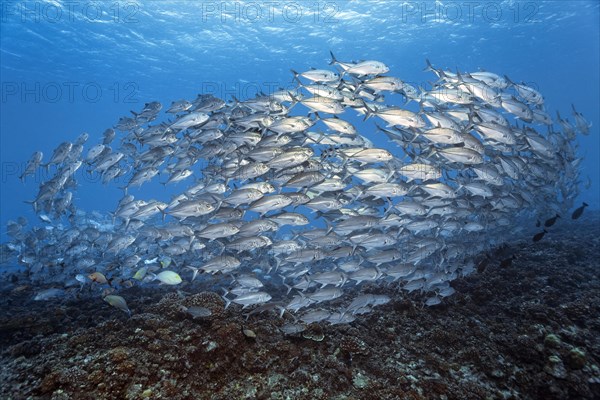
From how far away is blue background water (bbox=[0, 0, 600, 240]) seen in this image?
29.6 metres

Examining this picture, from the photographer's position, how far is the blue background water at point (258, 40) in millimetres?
29641

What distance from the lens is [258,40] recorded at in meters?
36.0

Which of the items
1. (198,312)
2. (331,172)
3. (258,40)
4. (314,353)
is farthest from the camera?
(258,40)

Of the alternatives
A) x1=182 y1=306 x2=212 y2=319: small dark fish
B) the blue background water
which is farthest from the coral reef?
the blue background water

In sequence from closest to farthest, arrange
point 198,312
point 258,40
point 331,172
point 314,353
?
point 314,353
point 198,312
point 331,172
point 258,40

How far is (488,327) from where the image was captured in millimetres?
6859

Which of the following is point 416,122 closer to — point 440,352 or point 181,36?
point 440,352

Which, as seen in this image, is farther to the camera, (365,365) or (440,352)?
(440,352)

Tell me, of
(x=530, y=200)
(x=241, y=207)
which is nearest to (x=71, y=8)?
(x=241, y=207)

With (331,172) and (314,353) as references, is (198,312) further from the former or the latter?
(331,172)

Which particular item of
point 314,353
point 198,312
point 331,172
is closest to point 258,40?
point 331,172

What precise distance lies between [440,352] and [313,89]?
597 centimetres

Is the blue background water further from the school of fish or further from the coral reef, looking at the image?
the coral reef

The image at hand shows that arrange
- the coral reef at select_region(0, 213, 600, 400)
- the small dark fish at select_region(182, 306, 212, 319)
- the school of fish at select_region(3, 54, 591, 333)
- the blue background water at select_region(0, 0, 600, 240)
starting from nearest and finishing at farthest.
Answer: the coral reef at select_region(0, 213, 600, 400) < the small dark fish at select_region(182, 306, 212, 319) < the school of fish at select_region(3, 54, 591, 333) < the blue background water at select_region(0, 0, 600, 240)
